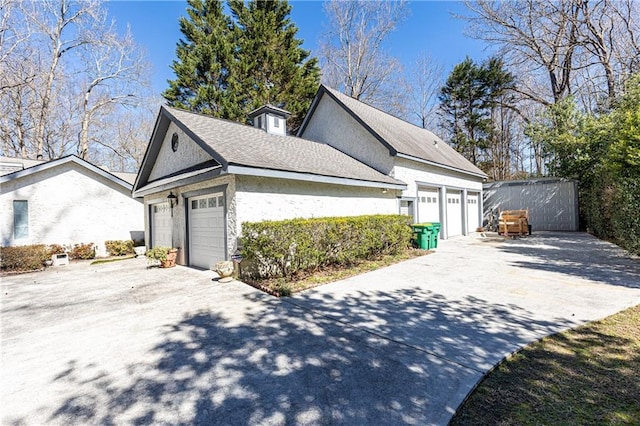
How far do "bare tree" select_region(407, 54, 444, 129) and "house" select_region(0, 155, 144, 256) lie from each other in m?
25.3

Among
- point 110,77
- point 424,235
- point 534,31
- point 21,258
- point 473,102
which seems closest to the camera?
point 21,258

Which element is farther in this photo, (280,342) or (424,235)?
(424,235)

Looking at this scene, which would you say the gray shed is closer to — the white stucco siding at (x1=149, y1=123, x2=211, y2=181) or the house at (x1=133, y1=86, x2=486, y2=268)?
the house at (x1=133, y1=86, x2=486, y2=268)

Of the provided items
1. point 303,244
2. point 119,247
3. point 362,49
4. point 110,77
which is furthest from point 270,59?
point 303,244

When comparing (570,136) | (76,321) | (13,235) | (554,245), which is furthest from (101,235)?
(570,136)

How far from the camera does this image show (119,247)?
1438 cm

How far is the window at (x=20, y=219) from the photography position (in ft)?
39.9

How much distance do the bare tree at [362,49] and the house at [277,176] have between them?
957 cm

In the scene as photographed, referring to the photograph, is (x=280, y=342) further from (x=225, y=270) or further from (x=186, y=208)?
(x=186, y=208)

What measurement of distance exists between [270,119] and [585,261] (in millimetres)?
11814

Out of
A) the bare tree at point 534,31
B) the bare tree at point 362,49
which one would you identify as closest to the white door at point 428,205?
the bare tree at point 534,31

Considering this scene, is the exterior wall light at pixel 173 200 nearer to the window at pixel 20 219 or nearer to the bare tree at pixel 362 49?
the window at pixel 20 219

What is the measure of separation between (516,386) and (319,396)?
1.96m

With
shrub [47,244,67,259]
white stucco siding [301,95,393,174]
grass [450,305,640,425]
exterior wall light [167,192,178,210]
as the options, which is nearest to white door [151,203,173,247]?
exterior wall light [167,192,178,210]
